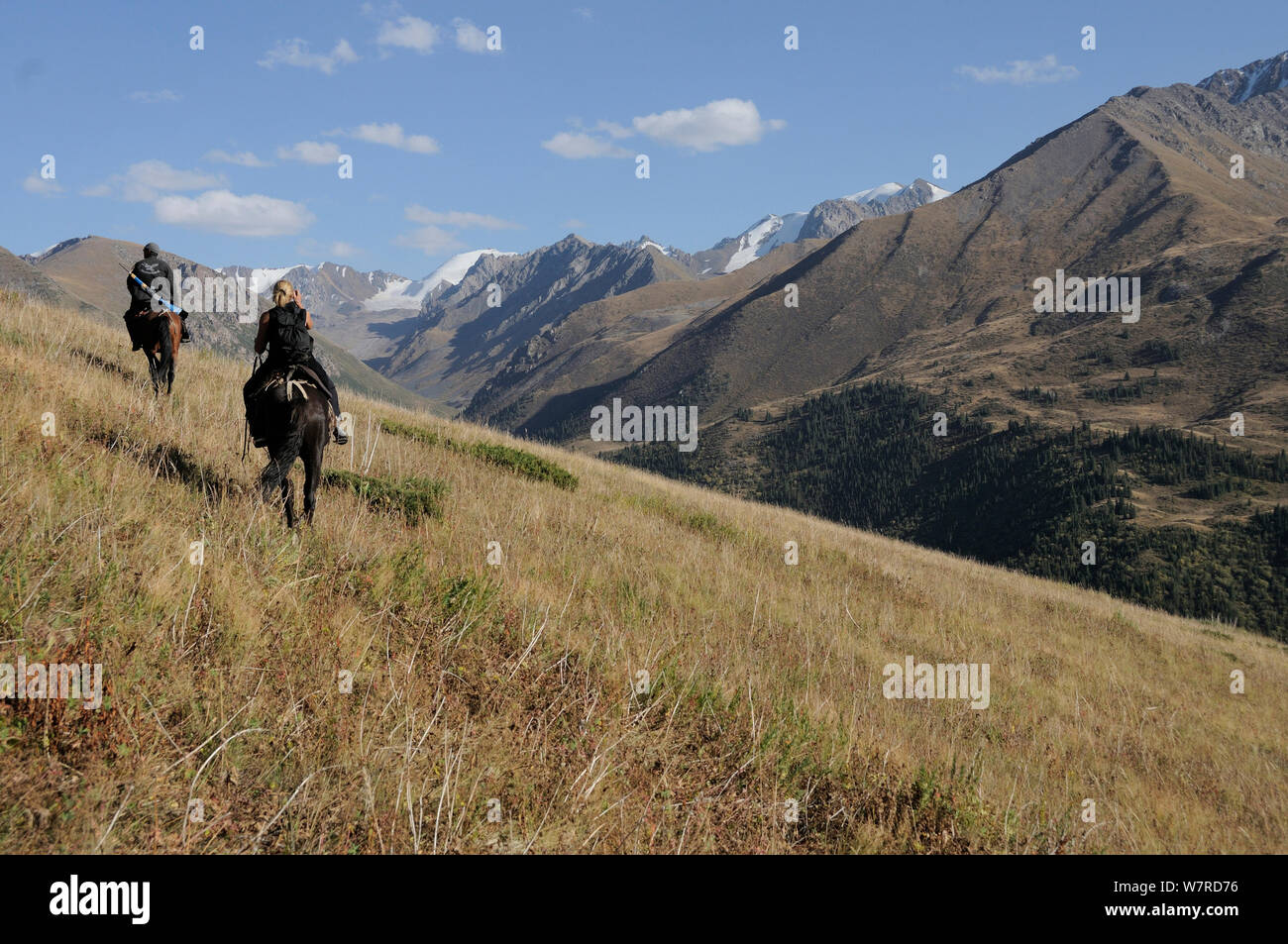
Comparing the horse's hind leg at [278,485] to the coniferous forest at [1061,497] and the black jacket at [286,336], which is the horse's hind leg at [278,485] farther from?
the coniferous forest at [1061,497]

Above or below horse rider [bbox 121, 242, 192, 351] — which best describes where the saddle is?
below

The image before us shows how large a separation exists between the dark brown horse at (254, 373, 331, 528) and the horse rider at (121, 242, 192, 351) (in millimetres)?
5242

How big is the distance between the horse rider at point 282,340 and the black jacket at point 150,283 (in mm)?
4940

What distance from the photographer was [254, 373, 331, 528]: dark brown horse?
7.00 metres

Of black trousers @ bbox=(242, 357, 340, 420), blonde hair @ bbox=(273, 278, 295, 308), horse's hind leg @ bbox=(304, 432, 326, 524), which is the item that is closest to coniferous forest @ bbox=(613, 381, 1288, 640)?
black trousers @ bbox=(242, 357, 340, 420)

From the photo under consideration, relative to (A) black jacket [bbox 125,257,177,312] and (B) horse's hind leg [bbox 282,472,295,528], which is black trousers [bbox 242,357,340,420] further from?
(A) black jacket [bbox 125,257,177,312]

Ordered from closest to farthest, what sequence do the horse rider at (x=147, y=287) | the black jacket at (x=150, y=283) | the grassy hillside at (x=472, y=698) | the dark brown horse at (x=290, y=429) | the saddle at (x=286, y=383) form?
1. the grassy hillside at (x=472, y=698)
2. the dark brown horse at (x=290, y=429)
3. the saddle at (x=286, y=383)
4. the horse rider at (x=147, y=287)
5. the black jacket at (x=150, y=283)

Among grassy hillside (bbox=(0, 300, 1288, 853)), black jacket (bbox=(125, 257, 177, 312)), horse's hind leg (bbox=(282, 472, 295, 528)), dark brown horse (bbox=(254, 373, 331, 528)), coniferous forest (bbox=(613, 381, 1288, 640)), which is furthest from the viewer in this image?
coniferous forest (bbox=(613, 381, 1288, 640))

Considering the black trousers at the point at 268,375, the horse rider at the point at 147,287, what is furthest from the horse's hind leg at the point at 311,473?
the horse rider at the point at 147,287

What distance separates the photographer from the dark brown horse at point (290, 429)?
7000 mm

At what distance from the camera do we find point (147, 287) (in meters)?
11.0

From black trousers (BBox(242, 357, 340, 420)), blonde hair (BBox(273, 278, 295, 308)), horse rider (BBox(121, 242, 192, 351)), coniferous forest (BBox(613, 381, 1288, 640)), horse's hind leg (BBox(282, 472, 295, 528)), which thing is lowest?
coniferous forest (BBox(613, 381, 1288, 640))

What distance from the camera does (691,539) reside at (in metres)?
11.3
